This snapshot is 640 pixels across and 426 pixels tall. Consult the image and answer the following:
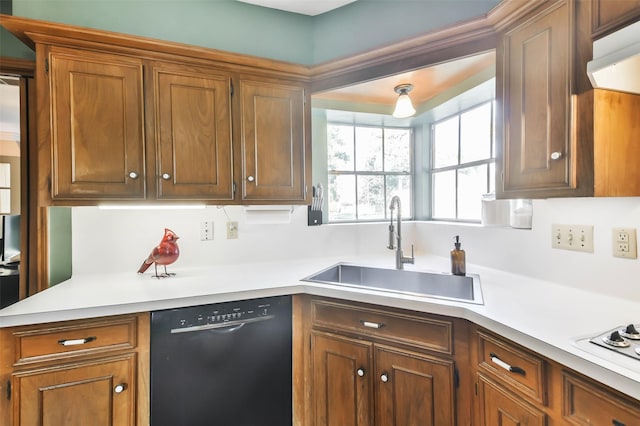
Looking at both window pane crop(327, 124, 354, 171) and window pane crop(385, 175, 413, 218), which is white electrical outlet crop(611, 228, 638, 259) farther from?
window pane crop(327, 124, 354, 171)

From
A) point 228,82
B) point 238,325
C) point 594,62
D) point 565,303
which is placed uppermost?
point 228,82

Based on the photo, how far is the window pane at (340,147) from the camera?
2.53 metres

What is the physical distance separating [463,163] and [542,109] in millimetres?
1065

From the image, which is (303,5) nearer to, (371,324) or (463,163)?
(463,163)

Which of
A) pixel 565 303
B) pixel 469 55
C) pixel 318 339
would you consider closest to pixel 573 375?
pixel 565 303

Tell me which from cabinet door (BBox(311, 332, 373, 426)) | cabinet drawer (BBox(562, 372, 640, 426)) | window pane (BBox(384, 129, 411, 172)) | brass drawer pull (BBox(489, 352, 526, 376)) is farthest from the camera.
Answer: window pane (BBox(384, 129, 411, 172))

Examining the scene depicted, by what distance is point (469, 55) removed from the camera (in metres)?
1.54

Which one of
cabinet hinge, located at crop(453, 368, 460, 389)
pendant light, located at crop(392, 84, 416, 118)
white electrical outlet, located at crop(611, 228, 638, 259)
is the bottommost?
cabinet hinge, located at crop(453, 368, 460, 389)

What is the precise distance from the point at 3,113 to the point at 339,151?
2.06 meters

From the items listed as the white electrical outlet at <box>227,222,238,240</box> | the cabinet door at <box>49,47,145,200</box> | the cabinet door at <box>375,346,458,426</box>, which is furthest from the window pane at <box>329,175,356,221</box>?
the cabinet door at <box>49,47,145,200</box>

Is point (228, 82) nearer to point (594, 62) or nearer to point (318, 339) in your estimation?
point (318, 339)

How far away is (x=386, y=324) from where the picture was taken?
1417mm

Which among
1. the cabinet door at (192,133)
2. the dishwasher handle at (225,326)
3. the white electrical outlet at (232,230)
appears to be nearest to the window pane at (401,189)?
the white electrical outlet at (232,230)

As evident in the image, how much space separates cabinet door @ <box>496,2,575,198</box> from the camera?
1142mm
